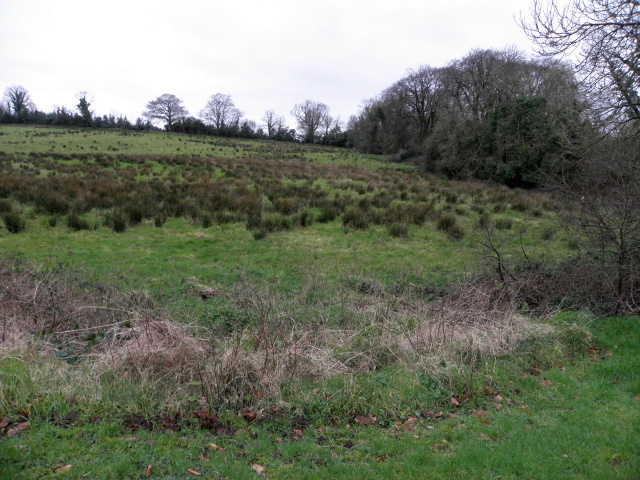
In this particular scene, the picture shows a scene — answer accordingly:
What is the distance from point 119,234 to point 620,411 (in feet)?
41.0

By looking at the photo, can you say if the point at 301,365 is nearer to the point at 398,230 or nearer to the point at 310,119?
the point at 398,230

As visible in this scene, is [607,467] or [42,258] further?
[42,258]

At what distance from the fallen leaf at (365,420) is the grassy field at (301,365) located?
2 cm

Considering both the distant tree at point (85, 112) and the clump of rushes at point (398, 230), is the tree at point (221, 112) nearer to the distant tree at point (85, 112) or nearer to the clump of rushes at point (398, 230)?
the distant tree at point (85, 112)

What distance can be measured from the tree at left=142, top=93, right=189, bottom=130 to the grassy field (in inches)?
2604

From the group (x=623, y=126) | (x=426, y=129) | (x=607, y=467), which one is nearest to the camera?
(x=607, y=467)

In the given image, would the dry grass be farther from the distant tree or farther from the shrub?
the distant tree

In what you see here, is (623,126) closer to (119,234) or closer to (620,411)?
(620,411)

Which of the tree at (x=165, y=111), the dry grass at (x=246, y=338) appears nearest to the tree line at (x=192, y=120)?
the tree at (x=165, y=111)

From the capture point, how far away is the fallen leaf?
4.24 meters

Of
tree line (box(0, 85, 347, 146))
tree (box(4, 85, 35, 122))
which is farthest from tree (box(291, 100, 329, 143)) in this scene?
tree (box(4, 85, 35, 122))

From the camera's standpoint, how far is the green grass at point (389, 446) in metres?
3.25

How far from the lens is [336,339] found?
238 inches

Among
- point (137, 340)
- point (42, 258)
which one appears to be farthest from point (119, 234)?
point (137, 340)
